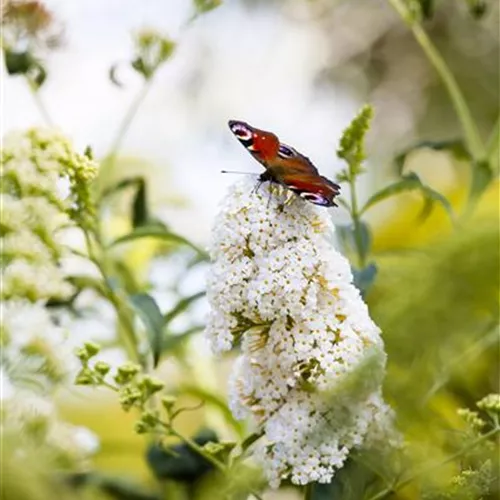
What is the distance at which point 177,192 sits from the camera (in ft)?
2.60

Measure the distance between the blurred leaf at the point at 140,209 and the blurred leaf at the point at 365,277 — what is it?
162mm

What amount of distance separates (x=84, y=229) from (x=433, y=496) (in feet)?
0.75

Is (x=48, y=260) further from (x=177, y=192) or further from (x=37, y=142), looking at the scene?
(x=177, y=192)

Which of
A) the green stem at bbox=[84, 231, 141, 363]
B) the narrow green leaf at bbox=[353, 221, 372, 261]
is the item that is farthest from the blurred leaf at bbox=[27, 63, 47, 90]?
the narrow green leaf at bbox=[353, 221, 372, 261]

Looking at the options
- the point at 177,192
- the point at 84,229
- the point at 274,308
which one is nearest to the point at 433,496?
the point at 274,308

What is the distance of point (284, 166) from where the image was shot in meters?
0.37

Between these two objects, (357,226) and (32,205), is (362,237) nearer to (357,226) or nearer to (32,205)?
(357,226)

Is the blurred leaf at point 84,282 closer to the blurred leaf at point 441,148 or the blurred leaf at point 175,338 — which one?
the blurred leaf at point 175,338

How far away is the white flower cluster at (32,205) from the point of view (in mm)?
479

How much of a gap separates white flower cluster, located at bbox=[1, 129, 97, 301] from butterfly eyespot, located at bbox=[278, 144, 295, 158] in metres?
0.12

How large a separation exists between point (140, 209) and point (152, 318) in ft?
0.40

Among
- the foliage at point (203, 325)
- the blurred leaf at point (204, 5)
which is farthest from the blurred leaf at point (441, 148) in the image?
the blurred leaf at point (204, 5)

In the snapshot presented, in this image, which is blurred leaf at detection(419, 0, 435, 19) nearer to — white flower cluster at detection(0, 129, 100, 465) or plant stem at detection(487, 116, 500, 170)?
plant stem at detection(487, 116, 500, 170)

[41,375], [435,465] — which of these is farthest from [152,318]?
[435,465]
